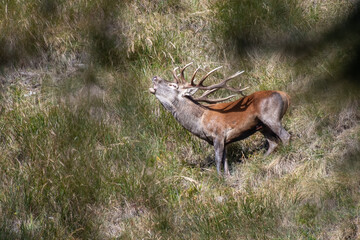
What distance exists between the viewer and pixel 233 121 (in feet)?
27.0

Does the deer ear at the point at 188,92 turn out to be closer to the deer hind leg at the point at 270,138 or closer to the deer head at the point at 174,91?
the deer head at the point at 174,91

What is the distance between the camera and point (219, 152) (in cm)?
820

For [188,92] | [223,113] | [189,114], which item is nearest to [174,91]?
[188,92]

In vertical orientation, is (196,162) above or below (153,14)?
below

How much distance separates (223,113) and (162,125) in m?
1.00

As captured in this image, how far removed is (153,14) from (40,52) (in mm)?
2038

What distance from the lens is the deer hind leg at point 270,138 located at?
8.32 meters

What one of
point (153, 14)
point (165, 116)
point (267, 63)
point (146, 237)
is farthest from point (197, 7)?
point (146, 237)

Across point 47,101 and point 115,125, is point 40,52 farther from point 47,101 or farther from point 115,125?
point 115,125

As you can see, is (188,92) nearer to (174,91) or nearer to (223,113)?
(174,91)

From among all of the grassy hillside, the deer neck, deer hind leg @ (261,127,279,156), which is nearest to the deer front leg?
the grassy hillside

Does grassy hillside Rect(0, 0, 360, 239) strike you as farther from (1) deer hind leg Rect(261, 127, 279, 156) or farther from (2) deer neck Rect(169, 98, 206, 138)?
(2) deer neck Rect(169, 98, 206, 138)

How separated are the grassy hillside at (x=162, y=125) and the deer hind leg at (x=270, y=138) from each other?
170 millimetres

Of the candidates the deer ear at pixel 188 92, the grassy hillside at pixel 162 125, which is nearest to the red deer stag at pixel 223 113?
the deer ear at pixel 188 92
